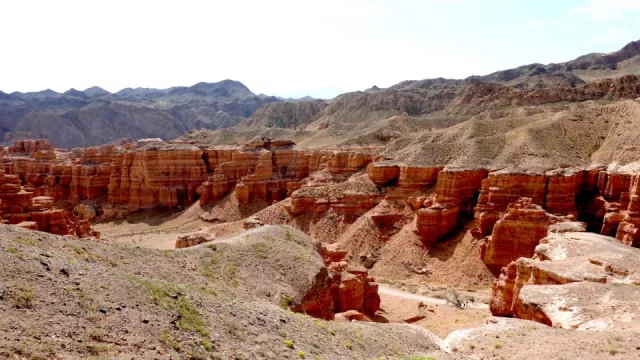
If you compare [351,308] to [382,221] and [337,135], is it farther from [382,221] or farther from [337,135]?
[337,135]

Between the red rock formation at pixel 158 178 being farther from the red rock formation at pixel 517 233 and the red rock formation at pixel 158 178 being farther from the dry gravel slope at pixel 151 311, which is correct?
the dry gravel slope at pixel 151 311

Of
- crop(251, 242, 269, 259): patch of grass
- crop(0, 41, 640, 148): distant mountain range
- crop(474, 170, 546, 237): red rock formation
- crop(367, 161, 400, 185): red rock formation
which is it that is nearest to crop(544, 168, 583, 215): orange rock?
crop(474, 170, 546, 237): red rock formation

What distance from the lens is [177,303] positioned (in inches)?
571

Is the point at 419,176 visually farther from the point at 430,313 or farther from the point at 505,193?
the point at 430,313

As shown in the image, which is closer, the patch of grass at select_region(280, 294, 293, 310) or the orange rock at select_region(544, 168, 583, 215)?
the patch of grass at select_region(280, 294, 293, 310)

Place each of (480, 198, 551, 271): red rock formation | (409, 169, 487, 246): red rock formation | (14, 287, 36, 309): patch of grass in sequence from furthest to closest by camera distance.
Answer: (409, 169, 487, 246): red rock formation < (480, 198, 551, 271): red rock formation < (14, 287, 36, 309): patch of grass

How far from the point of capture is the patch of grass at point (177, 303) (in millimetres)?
13383

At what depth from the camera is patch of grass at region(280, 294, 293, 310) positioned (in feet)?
66.9

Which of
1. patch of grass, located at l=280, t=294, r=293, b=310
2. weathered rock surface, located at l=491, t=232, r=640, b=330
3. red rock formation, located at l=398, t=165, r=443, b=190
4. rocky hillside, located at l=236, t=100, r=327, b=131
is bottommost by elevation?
patch of grass, located at l=280, t=294, r=293, b=310

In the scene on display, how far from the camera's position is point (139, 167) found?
68938mm

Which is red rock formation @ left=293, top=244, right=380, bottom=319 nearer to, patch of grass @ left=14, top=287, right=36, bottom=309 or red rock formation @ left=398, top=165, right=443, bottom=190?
patch of grass @ left=14, top=287, right=36, bottom=309

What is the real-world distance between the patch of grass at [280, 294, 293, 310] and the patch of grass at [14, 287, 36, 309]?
10.8 metres

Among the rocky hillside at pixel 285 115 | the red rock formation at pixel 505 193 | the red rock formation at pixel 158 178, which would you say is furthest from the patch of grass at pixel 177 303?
the rocky hillside at pixel 285 115

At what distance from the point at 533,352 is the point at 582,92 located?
3470 inches
